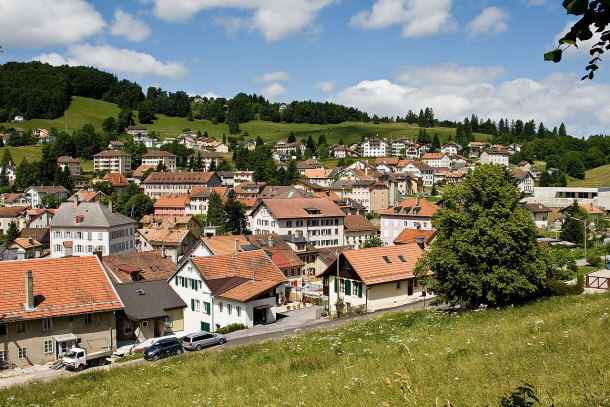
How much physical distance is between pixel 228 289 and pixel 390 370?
1026 inches

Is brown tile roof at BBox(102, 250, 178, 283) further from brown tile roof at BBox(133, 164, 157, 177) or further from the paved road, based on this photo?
brown tile roof at BBox(133, 164, 157, 177)

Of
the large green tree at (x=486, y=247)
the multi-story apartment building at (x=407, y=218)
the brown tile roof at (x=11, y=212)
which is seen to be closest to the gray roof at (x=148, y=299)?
the large green tree at (x=486, y=247)

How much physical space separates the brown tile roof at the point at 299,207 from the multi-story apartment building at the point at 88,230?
22.4 metres

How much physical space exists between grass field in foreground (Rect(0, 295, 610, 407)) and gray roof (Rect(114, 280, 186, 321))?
15041 millimetres

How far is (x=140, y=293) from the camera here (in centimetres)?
3762

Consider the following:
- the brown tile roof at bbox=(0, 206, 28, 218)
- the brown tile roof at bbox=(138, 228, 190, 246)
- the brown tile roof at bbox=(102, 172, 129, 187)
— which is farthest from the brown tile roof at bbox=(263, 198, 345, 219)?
the brown tile roof at bbox=(102, 172, 129, 187)

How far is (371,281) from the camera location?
36156 millimetres

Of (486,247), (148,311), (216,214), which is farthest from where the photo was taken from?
(216,214)

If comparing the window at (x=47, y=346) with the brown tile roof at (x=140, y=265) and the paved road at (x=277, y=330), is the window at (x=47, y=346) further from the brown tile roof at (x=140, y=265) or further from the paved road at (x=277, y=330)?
the brown tile roof at (x=140, y=265)

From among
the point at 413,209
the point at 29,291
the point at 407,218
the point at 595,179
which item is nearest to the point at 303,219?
the point at 407,218

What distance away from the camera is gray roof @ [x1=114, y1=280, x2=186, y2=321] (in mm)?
35938

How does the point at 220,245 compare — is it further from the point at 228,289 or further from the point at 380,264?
the point at 380,264

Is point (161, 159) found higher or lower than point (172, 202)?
higher

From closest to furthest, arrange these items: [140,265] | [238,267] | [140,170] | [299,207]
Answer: [238,267], [140,265], [299,207], [140,170]
